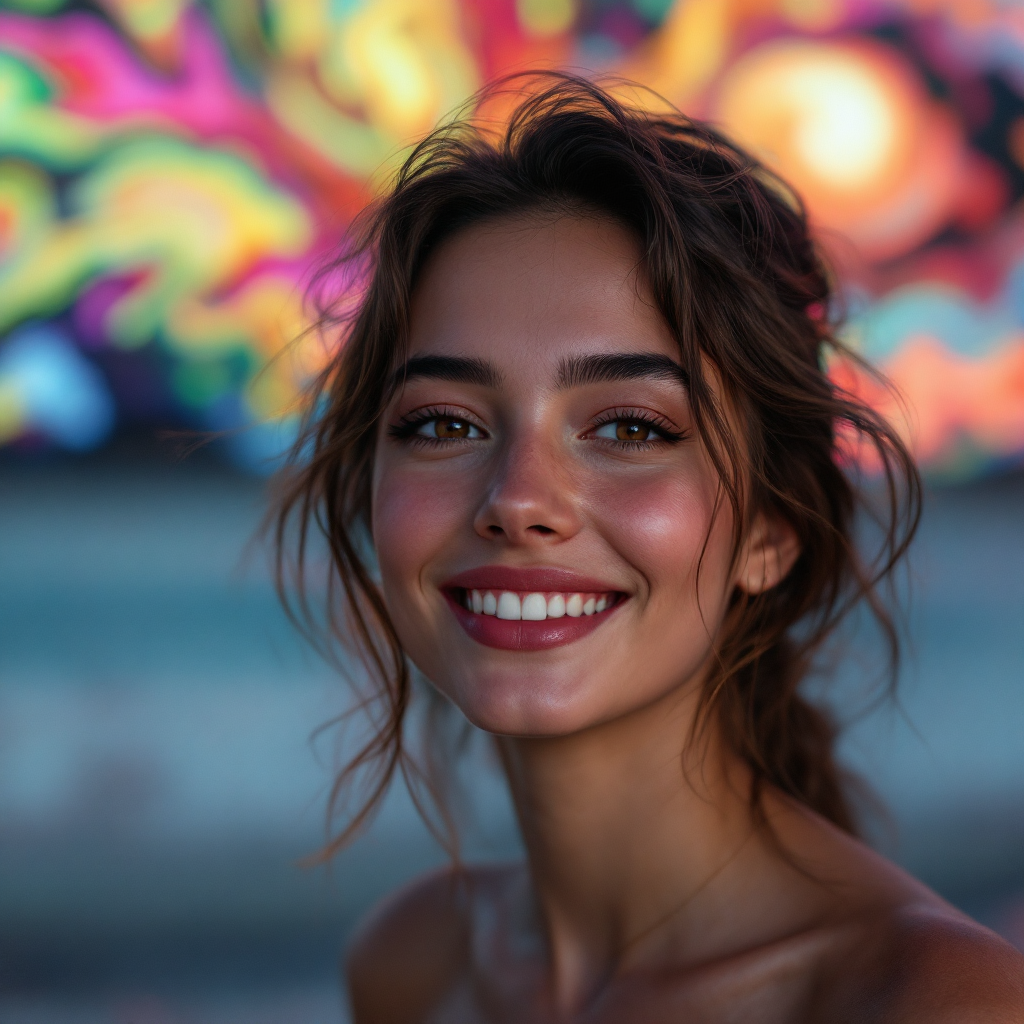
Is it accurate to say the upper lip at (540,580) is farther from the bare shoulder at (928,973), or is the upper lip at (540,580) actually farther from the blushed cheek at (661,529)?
the bare shoulder at (928,973)

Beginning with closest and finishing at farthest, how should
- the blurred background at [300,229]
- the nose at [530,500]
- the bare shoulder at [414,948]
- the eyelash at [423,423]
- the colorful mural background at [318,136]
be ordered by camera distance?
the nose at [530,500] → the eyelash at [423,423] → the bare shoulder at [414,948] → the blurred background at [300,229] → the colorful mural background at [318,136]

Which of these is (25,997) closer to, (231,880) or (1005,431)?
(231,880)

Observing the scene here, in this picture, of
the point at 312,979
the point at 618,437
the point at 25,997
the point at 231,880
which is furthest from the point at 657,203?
the point at 231,880

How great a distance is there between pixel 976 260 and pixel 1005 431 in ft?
2.53

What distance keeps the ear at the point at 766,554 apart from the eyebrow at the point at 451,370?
330 mm

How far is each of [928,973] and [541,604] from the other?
1.53ft

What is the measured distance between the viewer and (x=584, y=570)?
113 centimetres

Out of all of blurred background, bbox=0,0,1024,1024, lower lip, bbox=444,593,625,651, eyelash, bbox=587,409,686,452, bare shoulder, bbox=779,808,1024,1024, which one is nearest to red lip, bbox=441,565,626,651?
lower lip, bbox=444,593,625,651

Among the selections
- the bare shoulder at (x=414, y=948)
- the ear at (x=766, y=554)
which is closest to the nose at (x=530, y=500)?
the ear at (x=766, y=554)

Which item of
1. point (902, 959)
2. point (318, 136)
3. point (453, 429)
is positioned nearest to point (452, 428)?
point (453, 429)

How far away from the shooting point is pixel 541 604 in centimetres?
114

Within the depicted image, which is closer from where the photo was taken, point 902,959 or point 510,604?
point 902,959

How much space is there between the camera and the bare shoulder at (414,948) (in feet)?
5.06

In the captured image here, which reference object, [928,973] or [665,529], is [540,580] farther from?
[928,973]
